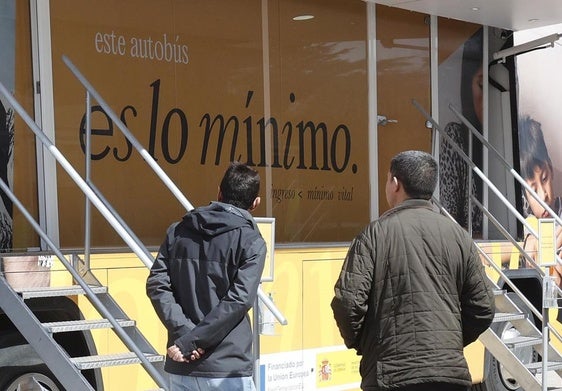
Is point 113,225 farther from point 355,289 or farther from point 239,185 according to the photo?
point 355,289

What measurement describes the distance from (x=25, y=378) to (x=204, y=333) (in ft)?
5.23

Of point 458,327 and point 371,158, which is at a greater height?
point 371,158

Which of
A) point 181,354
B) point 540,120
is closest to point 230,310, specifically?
point 181,354

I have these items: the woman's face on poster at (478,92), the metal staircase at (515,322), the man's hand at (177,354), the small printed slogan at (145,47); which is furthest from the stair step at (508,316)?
the man's hand at (177,354)

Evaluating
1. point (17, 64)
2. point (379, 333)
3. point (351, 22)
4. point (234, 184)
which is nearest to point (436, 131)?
point (351, 22)

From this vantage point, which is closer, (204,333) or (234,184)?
(204,333)

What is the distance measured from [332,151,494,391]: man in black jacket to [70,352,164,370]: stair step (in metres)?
1.52

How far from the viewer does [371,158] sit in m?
7.71

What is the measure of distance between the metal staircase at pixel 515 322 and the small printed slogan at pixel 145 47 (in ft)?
7.69

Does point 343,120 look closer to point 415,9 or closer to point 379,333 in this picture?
point 415,9

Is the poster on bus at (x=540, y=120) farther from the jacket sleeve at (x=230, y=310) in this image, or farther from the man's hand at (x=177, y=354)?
the man's hand at (x=177, y=354)

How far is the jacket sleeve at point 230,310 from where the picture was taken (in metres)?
3.62

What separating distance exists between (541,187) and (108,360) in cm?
532

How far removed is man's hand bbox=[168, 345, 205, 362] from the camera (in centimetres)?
364
